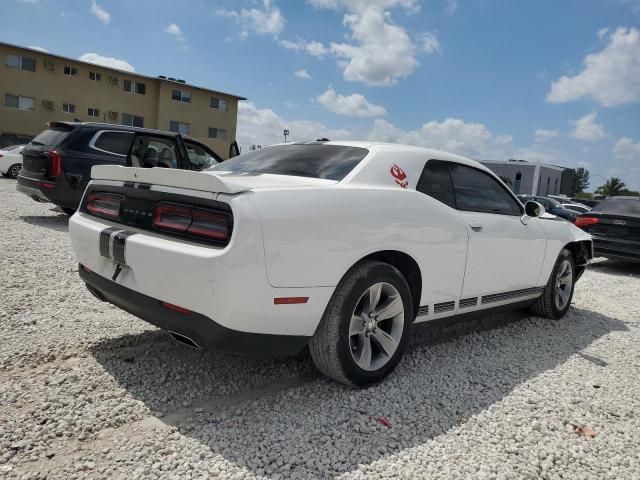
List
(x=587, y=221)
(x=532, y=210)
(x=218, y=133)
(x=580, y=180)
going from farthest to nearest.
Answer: (x=580, y=180)
(x=218, y=133)
(x=587, y=221)
(x=532, y=210)

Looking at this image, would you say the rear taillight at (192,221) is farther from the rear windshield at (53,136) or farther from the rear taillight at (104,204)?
the rear windshield at (53,136)

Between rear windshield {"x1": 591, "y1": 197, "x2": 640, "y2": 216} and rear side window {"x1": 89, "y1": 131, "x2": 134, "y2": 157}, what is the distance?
Answer: 8485 mm

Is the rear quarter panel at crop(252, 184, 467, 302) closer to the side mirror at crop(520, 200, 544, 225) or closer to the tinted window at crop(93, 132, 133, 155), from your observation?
the side mirror at crop(520, 200, 544, 225)

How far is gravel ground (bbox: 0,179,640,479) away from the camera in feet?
7.55

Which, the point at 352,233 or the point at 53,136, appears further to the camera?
the point at 53,136

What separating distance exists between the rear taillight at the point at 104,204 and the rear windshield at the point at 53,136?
17.8 feet

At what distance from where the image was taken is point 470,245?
12.0 ft

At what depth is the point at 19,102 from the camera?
31141 millimetres

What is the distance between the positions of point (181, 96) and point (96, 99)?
583 centimetres

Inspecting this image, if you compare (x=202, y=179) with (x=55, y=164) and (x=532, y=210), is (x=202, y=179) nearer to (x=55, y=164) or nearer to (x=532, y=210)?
(x=532, y=210)

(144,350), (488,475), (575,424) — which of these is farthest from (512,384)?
(144,350)

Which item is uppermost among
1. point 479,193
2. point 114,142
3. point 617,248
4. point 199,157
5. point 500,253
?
point 114,142

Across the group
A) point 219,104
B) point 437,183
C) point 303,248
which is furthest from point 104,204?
point 219,104

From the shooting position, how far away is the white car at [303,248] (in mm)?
2479
